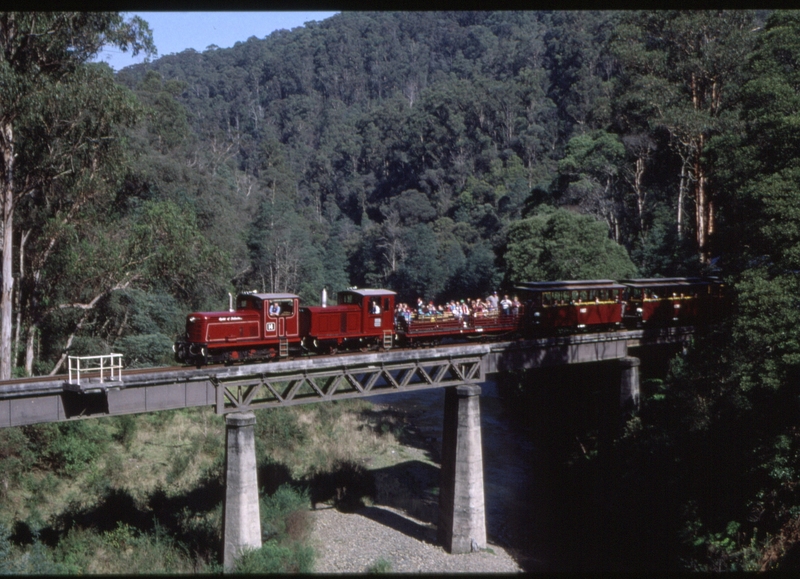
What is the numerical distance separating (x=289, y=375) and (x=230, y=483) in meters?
4.39

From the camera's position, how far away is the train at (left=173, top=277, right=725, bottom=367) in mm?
26016

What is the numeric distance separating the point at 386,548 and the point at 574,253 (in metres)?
27.3

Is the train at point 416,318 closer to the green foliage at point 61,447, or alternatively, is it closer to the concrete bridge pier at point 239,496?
the concrete bridge pier at point 239,496

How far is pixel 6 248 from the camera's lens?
93.2ft

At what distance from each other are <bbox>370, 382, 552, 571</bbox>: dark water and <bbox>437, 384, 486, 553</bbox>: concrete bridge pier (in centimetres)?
219

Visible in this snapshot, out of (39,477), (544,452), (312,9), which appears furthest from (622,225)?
(312,9)

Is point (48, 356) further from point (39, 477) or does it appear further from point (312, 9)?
point (312, 9)

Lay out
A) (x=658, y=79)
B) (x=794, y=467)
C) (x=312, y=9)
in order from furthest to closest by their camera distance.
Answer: (x=658, y=79) < (x=794, y=467) < (x=312, y=9)

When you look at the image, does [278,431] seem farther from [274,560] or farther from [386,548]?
[274,560]

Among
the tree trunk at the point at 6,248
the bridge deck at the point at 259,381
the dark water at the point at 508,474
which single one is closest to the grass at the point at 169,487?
the dark water at the point at 508,474

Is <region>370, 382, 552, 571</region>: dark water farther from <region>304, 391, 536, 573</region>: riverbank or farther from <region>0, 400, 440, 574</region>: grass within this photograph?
<region>0, 400, 440, 574</region>: grass

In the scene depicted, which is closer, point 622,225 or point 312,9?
point 312,9

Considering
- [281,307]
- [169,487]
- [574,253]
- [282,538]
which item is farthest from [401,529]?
[574,253]

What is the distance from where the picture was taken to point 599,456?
34.6 metres
